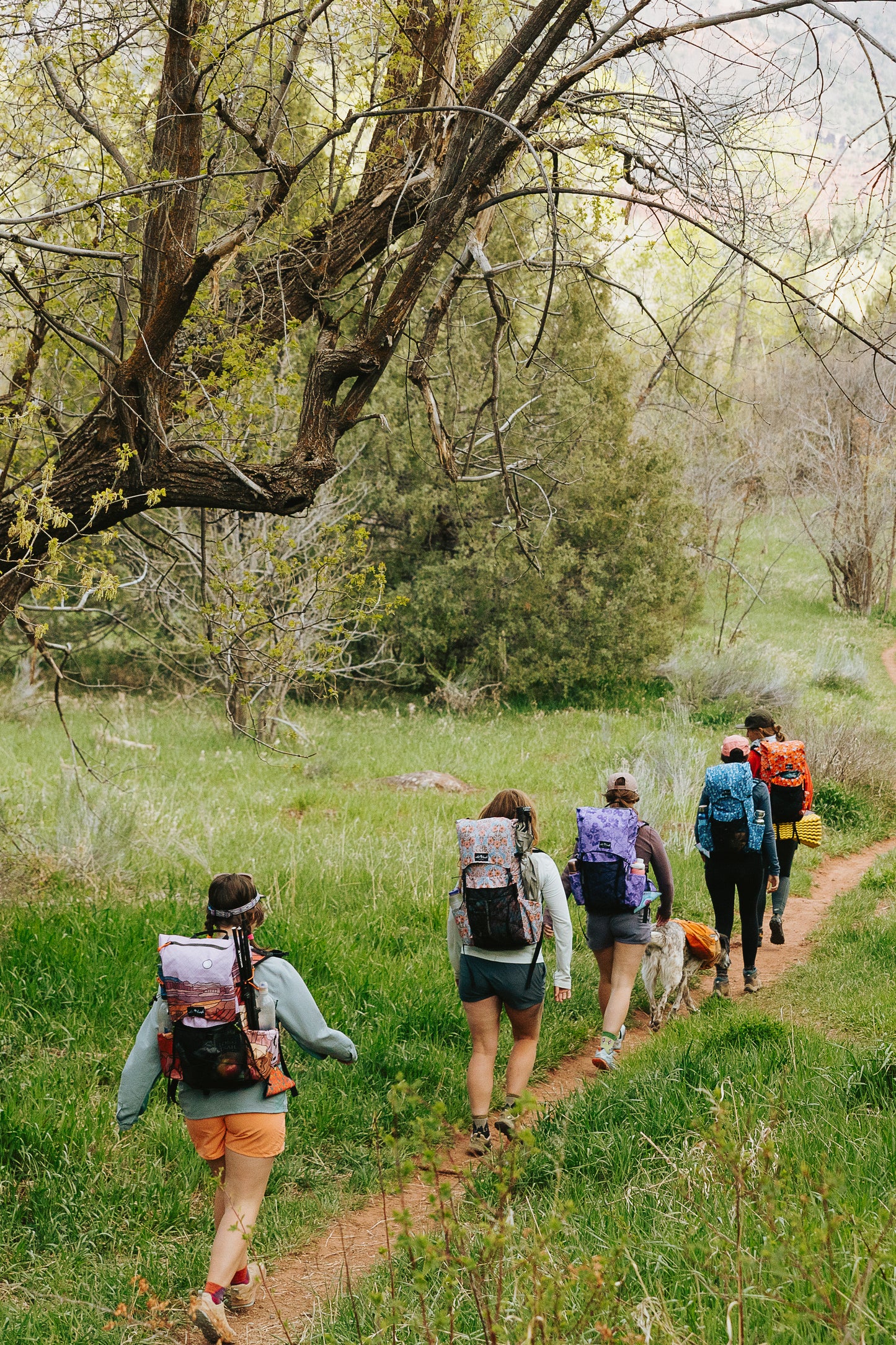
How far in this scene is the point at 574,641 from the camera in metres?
20.1

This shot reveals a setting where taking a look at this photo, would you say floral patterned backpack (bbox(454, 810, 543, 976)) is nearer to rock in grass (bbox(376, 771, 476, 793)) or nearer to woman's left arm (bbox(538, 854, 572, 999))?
woman's left arm (bbox(538, 854, 572, 999))

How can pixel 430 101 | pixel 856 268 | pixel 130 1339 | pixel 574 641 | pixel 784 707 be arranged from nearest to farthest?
pixel 130 1339 < pixel 856 268 < pixel 430 101 < pixel 784 707 < pixel 574 641

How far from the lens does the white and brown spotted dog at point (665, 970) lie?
20.9 ft

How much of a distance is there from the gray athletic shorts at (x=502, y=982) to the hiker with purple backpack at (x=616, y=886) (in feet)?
2.77

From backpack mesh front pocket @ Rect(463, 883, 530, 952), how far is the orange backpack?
347cm

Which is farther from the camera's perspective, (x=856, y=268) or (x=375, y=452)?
(x=375, y=452)

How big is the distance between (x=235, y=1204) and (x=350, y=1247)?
2.70ft


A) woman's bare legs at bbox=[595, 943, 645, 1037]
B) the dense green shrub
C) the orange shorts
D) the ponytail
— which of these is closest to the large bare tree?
the ponytail

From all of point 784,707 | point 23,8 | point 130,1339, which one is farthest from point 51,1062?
point 784,707

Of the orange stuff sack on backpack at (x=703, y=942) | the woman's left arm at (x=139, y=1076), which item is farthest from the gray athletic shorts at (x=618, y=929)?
the woman's left arm at (x=139, y=1076)

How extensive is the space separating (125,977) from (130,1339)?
2.85 m

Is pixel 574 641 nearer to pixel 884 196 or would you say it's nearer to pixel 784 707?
pixel 784 707

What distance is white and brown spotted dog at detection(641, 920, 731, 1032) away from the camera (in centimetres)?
636

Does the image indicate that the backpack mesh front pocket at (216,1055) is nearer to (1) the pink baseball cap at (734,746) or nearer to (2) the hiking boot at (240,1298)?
(2) the hiking boot at (240,1298)
